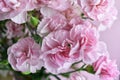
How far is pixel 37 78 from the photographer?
731 millimetres

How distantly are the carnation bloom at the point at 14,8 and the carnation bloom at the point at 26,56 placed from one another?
6cm

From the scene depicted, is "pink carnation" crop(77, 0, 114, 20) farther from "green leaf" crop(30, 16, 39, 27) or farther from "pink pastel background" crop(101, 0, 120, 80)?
"pink pastel background" crop(101, 0, 120, 80)

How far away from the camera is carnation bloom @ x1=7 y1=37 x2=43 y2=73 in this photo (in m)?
0.63

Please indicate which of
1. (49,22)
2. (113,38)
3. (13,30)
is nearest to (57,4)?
(49,22)

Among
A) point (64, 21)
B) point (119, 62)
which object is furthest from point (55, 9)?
point (119, 62)

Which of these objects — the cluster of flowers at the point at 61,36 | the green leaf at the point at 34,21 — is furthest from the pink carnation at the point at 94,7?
the green leaf at the point at 34,21

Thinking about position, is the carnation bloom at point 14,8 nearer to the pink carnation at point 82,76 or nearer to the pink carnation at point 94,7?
the pink carnation at point 94,7

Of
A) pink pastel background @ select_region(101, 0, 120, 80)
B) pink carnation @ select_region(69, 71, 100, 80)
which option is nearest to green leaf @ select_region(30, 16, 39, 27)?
pink carnation @ select_region(69, 71, 100, 80)

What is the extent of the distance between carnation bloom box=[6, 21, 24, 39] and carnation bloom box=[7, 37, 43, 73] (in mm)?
108

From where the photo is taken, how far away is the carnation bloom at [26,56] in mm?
628

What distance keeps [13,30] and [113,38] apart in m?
0.68

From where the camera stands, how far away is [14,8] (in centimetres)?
60

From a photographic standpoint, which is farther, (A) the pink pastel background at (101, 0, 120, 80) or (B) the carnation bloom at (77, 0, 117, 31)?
(A) the pink pastel background at (101, 0, 120, 80)

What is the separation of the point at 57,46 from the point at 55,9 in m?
0.08
